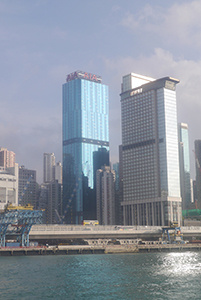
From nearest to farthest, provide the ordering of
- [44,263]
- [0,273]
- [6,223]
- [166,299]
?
[166,299] < [0,273] < [44,263] < [6,223]

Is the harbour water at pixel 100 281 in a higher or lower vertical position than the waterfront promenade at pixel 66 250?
lower

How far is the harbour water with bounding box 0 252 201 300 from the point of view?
85812 millimetres

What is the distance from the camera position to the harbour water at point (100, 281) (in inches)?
3378

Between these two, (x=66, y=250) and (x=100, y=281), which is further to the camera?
(x=66, y=250)

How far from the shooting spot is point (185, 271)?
4715 inches

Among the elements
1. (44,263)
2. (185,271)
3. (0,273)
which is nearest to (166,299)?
(185,271)

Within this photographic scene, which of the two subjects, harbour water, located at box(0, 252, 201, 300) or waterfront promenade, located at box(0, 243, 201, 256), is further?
waterfront promenade, located at box(0, 243, 201, 256)

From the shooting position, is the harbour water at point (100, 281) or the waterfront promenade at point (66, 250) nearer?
the harbour water at point (100, 281)

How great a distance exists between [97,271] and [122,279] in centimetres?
1728

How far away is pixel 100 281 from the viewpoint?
10238 centimetres

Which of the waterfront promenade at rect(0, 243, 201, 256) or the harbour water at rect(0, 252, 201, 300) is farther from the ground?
the waterfront promenade at rect(0, 243, 201, 256)

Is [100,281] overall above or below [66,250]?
below

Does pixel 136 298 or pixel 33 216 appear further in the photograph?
pixel 33 216

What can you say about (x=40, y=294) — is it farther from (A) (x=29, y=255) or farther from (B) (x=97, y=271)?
(A) (x=29, y=255)
